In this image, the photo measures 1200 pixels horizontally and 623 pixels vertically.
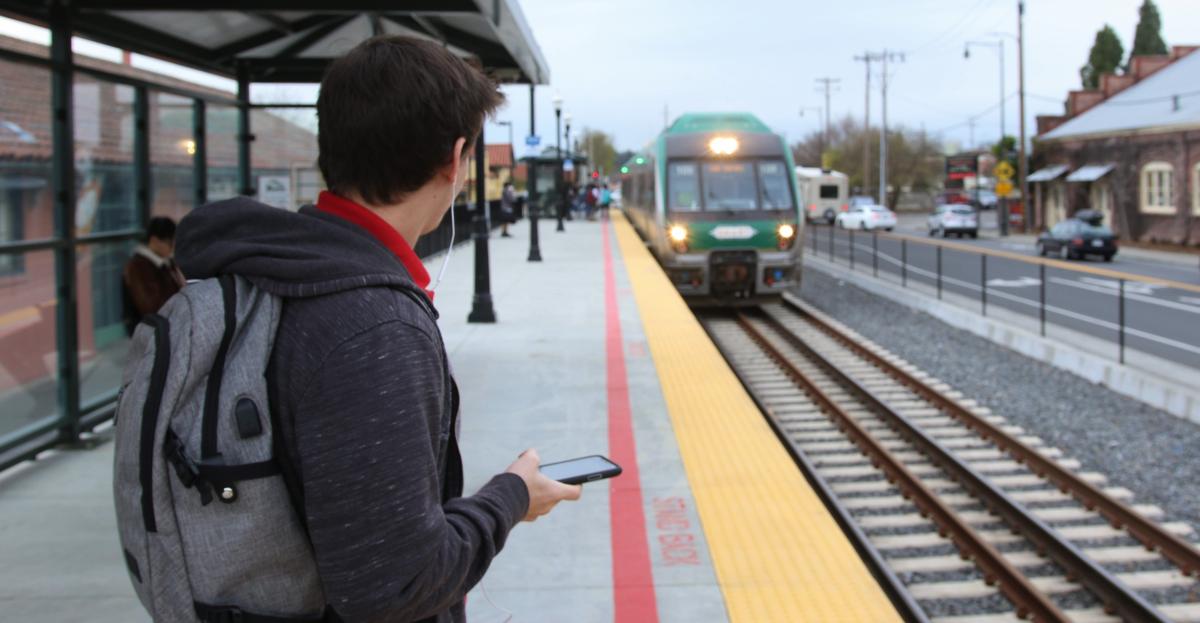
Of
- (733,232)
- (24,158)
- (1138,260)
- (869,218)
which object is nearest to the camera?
(24,158)

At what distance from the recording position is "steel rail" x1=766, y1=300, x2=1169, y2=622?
5.90 m

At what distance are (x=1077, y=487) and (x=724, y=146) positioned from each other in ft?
35.9

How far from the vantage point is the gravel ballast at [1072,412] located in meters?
8.79

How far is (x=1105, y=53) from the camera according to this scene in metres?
67.2

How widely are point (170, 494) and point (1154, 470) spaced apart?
9.22m

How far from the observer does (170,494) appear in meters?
1.49

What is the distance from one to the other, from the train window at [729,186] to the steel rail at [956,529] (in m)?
6.78

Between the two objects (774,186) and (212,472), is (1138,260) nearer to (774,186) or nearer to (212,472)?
(774,186)

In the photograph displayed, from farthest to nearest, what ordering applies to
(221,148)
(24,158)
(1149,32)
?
(1149,32), (221,148), (24,158)

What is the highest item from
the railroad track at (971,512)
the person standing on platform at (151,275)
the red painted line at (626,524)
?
the person standing on platform at (151,275)

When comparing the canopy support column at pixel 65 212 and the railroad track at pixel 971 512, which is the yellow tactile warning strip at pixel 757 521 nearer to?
the railroad track at pixel 971 512

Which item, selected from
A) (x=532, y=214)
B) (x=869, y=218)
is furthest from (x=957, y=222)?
(x=532, y=214)

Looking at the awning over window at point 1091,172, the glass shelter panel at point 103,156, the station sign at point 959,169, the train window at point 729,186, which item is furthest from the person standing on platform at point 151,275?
the station sign at point 959,169

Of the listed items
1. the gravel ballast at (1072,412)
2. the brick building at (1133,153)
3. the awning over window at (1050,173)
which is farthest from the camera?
the awning over window at (1050,173)
